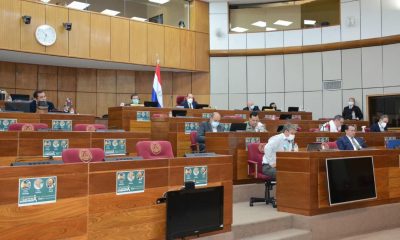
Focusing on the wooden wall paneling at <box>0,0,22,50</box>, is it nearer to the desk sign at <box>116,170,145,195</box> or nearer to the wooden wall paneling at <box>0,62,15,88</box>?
the wooden wall paneling at <box>0,62,15,88</box>

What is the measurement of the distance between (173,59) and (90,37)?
2870mm

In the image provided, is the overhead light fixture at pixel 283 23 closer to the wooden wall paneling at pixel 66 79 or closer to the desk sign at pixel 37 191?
the wooden wall paneling at pixel 66 79

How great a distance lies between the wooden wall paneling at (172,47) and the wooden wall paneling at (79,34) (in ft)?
8.73

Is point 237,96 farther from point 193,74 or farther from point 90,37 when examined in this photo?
point 90,37

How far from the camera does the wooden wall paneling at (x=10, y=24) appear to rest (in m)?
10.7

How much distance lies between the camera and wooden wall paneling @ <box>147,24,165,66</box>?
13.5m

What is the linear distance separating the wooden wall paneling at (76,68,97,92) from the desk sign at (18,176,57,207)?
1056 cm

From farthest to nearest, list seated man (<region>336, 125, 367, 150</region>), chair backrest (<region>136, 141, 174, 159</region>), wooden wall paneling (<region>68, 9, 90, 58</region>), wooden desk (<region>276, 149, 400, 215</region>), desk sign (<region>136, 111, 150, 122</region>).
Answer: wooden wall paneling (<region>68, 9, 90, 58</region>) → desk sign (<region>136, 111, 150, 122</region>) → seated man (<region>336, 125, 367, 150</region>) → wooden desk (<region>276, 149, 400, 215</region>) → chair backrest (<region>136, 141, 174, 159</region>)

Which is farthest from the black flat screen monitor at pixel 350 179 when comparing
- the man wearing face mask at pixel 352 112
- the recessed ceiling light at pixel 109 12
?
the recessed ceiling light at pixel 109 12

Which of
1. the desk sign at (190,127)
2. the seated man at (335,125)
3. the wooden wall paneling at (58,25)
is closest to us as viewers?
the desk sign at (190,127)

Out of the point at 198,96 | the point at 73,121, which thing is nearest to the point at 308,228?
the point at 73,121

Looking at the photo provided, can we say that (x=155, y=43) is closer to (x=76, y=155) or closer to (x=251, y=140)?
(x=251, y=140)

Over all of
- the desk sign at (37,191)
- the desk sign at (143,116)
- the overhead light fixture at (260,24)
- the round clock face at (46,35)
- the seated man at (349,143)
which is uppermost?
the overhead light fixture at (260,24)

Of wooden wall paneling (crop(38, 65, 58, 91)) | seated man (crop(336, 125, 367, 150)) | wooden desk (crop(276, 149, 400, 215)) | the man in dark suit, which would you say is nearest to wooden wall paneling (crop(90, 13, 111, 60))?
wooden wall paneling (crop(38, 65, 58, 91))
